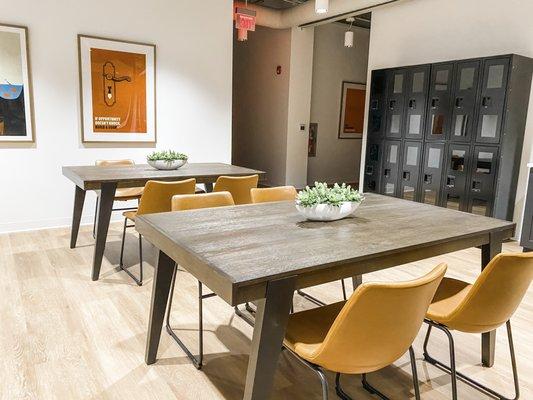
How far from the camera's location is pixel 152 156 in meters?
3.78

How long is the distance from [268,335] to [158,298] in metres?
0.83

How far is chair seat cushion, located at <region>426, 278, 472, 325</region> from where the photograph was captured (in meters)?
1.72

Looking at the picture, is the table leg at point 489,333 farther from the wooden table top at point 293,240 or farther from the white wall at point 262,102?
the white wall at point 262,102

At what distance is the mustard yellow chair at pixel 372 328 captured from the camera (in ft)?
4.05

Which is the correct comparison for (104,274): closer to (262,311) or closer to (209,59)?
(262,311)

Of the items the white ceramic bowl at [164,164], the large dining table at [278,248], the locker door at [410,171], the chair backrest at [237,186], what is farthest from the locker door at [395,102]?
the large dining table at [278,248]

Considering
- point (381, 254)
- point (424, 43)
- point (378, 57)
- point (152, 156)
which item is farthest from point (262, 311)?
point (378, 57)

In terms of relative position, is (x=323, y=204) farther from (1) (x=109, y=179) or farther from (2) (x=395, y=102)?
(2) (x=395, y=102)

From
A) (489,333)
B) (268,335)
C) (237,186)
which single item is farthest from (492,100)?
(268,335)

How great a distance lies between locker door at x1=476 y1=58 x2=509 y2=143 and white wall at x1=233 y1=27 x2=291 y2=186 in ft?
11.1

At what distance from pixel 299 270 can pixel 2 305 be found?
231cm

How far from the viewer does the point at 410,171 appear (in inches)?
205

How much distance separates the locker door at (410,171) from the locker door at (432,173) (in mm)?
87

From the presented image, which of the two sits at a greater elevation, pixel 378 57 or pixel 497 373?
pixel 378 57
